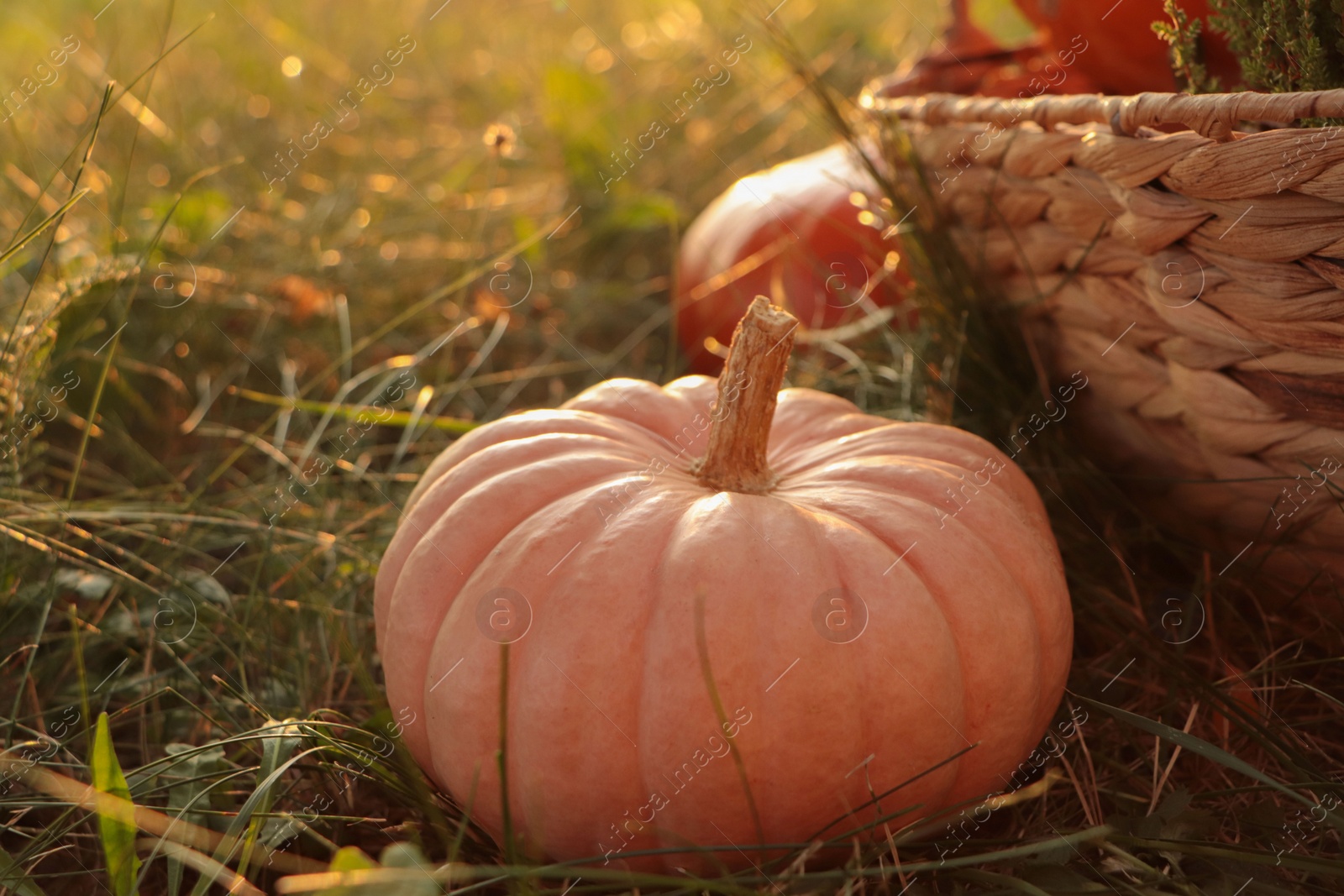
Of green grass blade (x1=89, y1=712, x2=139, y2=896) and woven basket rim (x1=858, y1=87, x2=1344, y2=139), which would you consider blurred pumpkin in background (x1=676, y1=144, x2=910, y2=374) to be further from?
green grass blade (x1=89, y1=712, x2=139, y2=896)

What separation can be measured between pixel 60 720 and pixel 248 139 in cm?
269

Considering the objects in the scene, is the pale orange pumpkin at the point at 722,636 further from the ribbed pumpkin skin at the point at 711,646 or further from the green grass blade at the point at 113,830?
the green grass blade at the point at 113,830

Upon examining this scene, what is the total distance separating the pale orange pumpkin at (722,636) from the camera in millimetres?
1113

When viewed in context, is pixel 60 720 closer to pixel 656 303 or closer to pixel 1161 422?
pixel 1161 422

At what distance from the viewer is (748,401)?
4.53 ft

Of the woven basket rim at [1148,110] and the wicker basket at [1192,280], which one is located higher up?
the woven basket rim at [1148,110]

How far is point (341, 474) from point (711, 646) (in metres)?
1.25

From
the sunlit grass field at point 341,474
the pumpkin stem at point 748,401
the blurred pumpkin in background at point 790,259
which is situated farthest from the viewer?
the blurred pumpkin in background at point 790,259

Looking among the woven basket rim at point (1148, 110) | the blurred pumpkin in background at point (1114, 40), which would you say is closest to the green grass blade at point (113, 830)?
the woven basket rim at point (1148, 110)

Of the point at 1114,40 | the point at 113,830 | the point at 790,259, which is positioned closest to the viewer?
the point at 113,830

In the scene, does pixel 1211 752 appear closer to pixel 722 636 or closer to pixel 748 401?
pixel 722 636

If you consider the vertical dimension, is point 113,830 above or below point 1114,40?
above

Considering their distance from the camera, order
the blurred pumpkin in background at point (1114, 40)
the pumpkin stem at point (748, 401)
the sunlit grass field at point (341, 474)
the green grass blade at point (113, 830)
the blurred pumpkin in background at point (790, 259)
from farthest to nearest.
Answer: the blurred pumpkin in background at point (790, 259) → the blurred pumpkin in background at point (1114, 40) → the pumpkin stem at point (748, 401) → the sunlit grass field at point (341, 474) → the green grass blade at point (113, 830)

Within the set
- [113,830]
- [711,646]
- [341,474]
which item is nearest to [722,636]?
[711,646]
